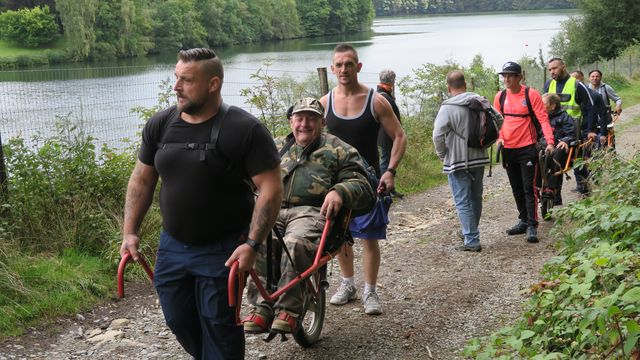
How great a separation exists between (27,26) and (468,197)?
38871mm

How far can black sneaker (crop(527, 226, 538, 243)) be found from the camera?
26.6ft

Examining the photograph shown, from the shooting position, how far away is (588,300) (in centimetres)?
411

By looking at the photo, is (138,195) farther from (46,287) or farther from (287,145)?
(46,287)

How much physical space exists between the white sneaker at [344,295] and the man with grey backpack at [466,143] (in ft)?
6.89

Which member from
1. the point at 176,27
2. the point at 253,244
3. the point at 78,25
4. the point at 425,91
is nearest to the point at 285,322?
the point at 253,244

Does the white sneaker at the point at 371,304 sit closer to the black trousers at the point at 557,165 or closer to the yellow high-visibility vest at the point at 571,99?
the black trousers at the point at 557,165

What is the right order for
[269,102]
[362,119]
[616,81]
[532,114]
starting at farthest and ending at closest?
[616,81]
[269,102]
[532,114]
[362,119]

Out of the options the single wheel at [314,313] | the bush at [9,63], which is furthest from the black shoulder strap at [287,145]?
the bush at [9,63]

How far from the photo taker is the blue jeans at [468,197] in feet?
25.7

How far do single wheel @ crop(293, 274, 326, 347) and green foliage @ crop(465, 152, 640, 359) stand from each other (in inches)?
43.0

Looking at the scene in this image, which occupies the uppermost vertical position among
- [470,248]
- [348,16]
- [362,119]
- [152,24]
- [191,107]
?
[348,16]

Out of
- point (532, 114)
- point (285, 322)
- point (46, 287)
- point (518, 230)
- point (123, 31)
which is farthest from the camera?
point (123, 31)

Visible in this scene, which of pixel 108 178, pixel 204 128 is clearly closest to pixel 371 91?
pixel 204 128

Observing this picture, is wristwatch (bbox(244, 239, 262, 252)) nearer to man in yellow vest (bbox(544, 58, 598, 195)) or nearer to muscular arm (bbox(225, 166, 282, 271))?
muscular arm (bbox(225, 166, 282, 271))
